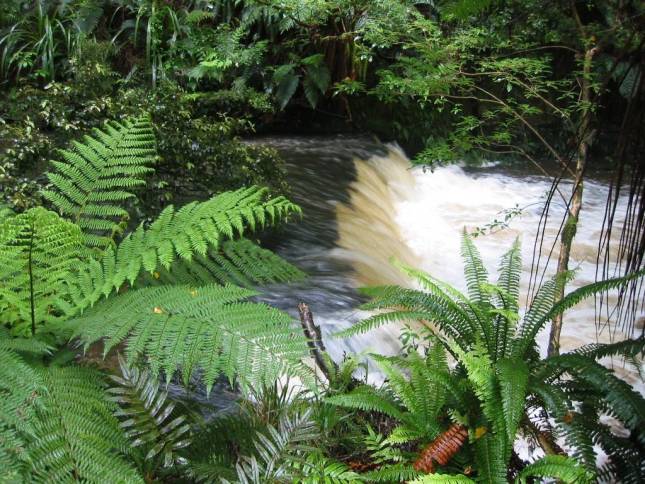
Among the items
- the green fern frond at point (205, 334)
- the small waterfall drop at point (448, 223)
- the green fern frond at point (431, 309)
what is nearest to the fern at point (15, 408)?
the green fern frond at point (205, 334)

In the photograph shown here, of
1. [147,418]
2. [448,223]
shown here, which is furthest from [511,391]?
[448,223]

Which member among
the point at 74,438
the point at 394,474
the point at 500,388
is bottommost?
the point at 394,474

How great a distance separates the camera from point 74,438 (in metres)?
1.42

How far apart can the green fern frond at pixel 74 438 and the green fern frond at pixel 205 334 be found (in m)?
0.15

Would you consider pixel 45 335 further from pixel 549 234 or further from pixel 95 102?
pixel 549 234

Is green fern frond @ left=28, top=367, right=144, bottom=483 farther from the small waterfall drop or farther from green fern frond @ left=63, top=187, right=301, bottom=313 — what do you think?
the small waterfall drop

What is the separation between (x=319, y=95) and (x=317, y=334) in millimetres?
7178

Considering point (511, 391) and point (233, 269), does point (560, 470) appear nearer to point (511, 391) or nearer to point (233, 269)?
point (511, 391)

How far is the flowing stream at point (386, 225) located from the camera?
423 centimetres

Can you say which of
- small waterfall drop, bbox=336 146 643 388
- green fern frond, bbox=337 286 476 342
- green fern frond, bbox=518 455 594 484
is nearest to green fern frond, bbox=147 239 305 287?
green fern frond, bbox=337 286 476 342

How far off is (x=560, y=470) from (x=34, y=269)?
6.11 feet

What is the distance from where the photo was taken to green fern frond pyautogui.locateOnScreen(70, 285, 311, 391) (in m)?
1.47

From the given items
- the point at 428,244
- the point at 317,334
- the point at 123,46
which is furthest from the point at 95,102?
the point at 123,46

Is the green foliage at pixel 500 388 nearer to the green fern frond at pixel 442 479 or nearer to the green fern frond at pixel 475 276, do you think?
the green fern frond at pixel 475 276
